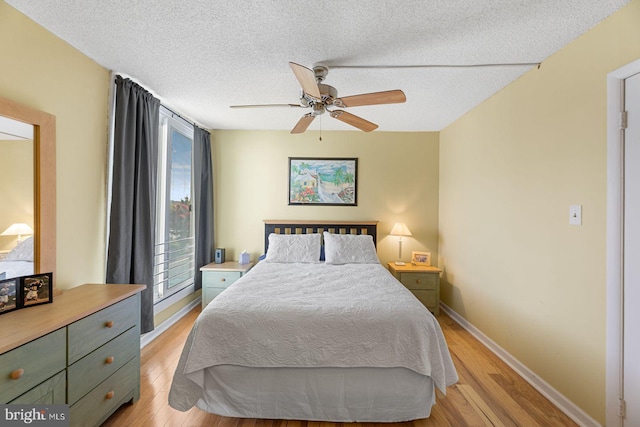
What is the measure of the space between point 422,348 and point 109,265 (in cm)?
249

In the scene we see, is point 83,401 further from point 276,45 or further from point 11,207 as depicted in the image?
point 276,45

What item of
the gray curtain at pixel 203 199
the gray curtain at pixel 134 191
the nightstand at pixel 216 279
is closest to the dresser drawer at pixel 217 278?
the nightstand at pixel 216 279

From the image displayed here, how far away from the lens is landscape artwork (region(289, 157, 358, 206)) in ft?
13.4

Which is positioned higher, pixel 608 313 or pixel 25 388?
pixel 608 313

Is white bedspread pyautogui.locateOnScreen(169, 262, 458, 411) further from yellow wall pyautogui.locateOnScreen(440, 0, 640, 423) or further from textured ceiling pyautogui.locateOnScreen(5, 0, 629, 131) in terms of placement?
textured ceiling pyautogui.locateOnScreen(5, 0, 629, 131)

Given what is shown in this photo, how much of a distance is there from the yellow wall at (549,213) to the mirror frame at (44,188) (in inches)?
138

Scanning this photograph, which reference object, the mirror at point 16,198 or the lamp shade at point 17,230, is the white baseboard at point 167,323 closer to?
the mirror at point 16,198

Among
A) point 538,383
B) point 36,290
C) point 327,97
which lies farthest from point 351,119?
point 538,383

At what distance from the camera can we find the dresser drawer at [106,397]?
4.99 ft

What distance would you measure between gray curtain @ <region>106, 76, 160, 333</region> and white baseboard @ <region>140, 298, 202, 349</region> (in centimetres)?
29

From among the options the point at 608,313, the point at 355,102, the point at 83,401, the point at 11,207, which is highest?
the point at 355,102

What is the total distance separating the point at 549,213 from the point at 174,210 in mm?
3852

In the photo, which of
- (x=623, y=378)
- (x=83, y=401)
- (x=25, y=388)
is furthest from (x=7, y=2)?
(x=623, y=378)

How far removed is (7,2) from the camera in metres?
Result: 1.61
